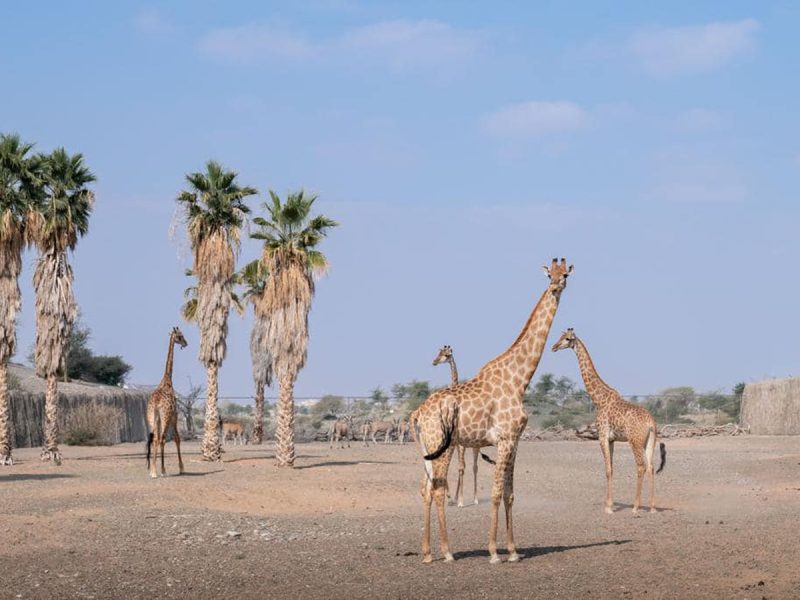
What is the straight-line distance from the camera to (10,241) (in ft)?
123

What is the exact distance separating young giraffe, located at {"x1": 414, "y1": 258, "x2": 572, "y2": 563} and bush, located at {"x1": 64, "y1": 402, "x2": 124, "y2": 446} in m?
39.1

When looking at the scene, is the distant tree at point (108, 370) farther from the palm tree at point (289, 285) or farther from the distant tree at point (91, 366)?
the palm tree at point (289, 285)

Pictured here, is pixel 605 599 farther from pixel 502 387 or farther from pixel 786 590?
pixel 502 387

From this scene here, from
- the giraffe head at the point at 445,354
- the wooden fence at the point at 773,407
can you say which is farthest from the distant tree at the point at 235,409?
the giraffe head at the point at 445,354

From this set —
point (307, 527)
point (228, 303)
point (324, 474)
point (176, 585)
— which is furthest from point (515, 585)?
point (228, 303)

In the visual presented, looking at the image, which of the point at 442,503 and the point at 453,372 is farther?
the point at 453,372

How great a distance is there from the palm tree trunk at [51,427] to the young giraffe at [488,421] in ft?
77.4

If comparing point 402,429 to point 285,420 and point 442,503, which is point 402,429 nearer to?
point 285,420

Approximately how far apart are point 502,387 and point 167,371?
18.4m

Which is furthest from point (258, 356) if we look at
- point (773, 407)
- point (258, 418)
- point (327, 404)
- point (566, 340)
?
point (327, 404)

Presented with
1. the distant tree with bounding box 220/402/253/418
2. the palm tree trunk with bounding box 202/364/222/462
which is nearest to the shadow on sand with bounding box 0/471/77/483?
the palm tree trunk with bounding box 202/364/222/462

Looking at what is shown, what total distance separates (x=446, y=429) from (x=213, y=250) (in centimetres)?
2257

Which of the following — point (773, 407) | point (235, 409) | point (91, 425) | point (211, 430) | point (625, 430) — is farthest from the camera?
point (235, 409)

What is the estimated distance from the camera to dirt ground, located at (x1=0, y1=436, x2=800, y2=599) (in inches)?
591
